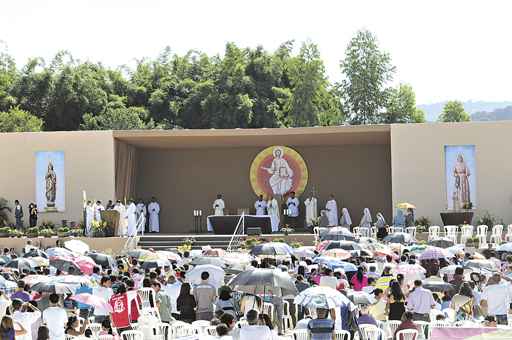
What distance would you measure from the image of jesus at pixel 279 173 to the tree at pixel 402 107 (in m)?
26.1

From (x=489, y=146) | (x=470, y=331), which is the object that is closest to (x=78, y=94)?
(x=489, y=146)

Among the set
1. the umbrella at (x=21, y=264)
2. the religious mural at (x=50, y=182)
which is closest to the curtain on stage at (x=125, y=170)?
the religious mural at (x=50, y=182)

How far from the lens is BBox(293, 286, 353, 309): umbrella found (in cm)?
1127

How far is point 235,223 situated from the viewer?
30484 millimetres

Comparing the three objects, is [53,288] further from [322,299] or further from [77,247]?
[77,247]

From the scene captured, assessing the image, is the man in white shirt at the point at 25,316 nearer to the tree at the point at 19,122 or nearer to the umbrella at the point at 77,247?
the umbrella at the point at 77,247

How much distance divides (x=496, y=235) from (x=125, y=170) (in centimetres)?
1210

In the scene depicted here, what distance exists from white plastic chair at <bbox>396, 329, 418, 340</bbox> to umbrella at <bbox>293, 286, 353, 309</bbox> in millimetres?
642

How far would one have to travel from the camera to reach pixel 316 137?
108 ft

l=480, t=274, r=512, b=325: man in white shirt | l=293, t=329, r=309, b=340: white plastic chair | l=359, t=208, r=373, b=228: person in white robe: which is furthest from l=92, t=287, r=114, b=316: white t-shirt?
l=359, t=208, r=373, b=228: person in white robe

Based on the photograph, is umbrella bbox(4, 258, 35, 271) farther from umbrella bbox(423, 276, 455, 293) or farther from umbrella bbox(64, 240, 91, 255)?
umbrella bbox(423, 276, 455, 293)

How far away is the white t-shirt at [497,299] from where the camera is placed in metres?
13.1

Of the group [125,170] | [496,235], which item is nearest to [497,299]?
[496,235]

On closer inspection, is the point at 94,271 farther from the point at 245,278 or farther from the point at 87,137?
the point at 87,137
